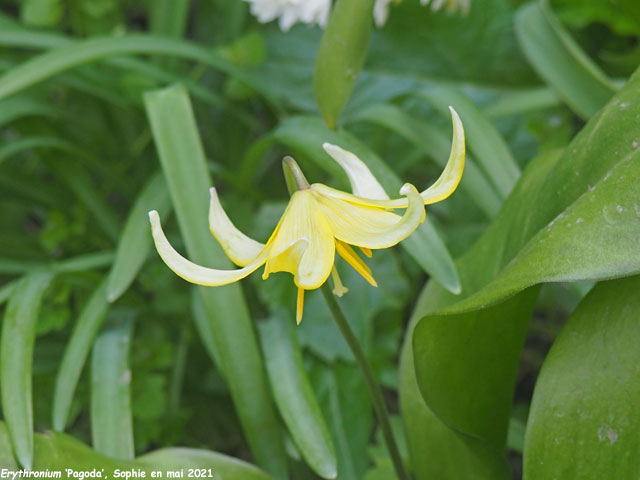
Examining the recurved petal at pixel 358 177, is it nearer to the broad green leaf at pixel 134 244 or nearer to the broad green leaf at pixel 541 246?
the broad green leaf at pixel 541 246

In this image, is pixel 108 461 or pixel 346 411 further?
pixel 346 411

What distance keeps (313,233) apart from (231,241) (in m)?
0.08

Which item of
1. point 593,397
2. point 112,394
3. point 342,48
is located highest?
point 342,48

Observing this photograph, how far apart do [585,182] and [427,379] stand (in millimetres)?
276

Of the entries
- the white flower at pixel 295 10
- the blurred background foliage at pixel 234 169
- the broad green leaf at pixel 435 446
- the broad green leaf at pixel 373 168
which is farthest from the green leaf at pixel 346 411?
the white flower at pixel 295 10

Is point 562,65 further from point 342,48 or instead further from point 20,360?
point 20,360

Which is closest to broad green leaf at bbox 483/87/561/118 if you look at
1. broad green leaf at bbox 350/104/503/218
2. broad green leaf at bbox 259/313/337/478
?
broad green leaf at bbox 350/104/503/218

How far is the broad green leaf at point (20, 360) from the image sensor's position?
2.75ft

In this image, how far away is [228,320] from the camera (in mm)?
1023

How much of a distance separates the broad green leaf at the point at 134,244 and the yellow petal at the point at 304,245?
0.54 m

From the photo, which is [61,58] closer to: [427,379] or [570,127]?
[427,379]

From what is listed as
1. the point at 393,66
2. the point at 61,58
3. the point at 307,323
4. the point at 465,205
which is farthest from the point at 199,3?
the point at 307,323

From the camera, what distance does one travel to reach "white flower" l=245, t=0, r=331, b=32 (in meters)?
1.17

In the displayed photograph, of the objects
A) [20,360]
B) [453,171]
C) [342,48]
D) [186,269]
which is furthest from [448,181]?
[20,360]
